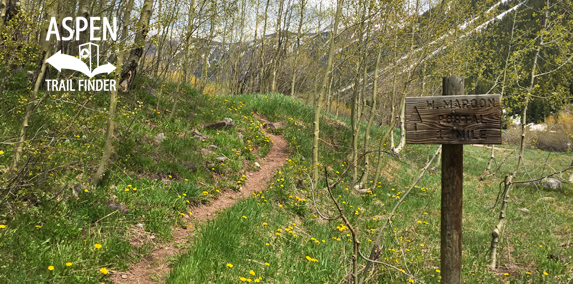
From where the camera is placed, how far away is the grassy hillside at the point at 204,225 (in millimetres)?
3211

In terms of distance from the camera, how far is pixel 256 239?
13.6 ft

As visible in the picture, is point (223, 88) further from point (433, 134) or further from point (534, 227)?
point (433, 134)

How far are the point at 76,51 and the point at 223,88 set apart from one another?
21503 mm

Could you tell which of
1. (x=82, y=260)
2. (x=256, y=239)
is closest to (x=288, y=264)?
(x=256, y=239)

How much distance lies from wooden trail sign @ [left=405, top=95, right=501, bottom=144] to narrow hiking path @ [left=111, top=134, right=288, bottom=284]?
9.26 ft

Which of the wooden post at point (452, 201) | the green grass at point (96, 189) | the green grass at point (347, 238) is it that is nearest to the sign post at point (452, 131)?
the wooden post at point (452, 201)

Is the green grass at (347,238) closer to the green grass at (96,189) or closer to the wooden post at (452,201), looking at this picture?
the wooden post at (452,201)

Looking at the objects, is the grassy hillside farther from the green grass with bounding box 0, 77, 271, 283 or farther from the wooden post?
the wooden post

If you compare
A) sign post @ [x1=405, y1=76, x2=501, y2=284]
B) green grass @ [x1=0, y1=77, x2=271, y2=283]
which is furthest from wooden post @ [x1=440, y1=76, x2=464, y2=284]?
green grass @ [x1=0, y1=77, x2=271, y2=283]

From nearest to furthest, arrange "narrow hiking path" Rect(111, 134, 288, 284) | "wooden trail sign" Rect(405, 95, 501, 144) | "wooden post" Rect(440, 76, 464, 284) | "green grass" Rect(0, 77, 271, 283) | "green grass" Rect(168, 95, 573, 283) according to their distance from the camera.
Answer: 1. "wooden trail sign" Rect(405, 95, 501, 144)
2. "wooden post" Rect(440, 76, 464, 284)
3. "green grass" Rect(0, 77, 271, 283)
4. "narrow hiking path" Rect(111, 134, 288, 284)
5. "green grass" Rect(168, 95, 573, 283)

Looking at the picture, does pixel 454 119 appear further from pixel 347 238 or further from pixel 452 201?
pixel 347 238

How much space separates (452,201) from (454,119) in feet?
2.30

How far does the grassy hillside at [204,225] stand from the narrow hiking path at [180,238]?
10 centimetres

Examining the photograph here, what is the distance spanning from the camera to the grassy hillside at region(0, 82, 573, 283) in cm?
321
